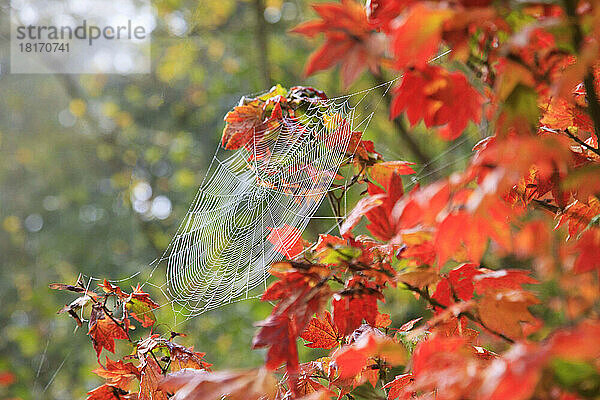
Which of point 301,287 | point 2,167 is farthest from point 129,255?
point 301,287

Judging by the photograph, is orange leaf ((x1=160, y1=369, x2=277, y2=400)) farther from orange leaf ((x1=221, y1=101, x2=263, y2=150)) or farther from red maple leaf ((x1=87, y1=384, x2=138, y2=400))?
orange leaf ((x1=221, y1=101, x2=263, y2=150))

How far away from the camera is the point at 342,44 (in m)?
0.43

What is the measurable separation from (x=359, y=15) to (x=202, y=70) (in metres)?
3.88

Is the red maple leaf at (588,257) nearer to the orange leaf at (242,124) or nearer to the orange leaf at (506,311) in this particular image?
the orange leaf at (506,311)

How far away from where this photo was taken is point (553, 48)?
417mm

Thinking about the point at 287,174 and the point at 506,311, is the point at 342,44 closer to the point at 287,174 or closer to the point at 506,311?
the point at 506,311

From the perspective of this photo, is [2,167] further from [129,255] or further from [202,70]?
[202,70]

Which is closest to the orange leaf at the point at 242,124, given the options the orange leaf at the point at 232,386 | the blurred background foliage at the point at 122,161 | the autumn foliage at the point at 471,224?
the autumn foliage at the point at 471,224

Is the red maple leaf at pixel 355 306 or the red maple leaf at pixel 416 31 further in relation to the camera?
the red maple leaf at pixel 355 306

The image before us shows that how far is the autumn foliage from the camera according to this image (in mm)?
333

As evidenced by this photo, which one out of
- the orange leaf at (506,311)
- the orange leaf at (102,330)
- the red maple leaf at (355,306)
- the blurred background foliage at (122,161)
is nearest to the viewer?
the orange leaf at (506,311)

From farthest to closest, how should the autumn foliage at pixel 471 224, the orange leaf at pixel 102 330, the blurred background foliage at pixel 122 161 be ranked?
the blurred background foliage at pixel 122 161 < the orange leaf at pixel 102 330 < the autumn foliage at pixel 471 224

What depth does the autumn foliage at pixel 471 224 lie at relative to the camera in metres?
0.33

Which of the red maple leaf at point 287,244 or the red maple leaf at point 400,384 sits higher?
the red maple leaf at point 287,244
